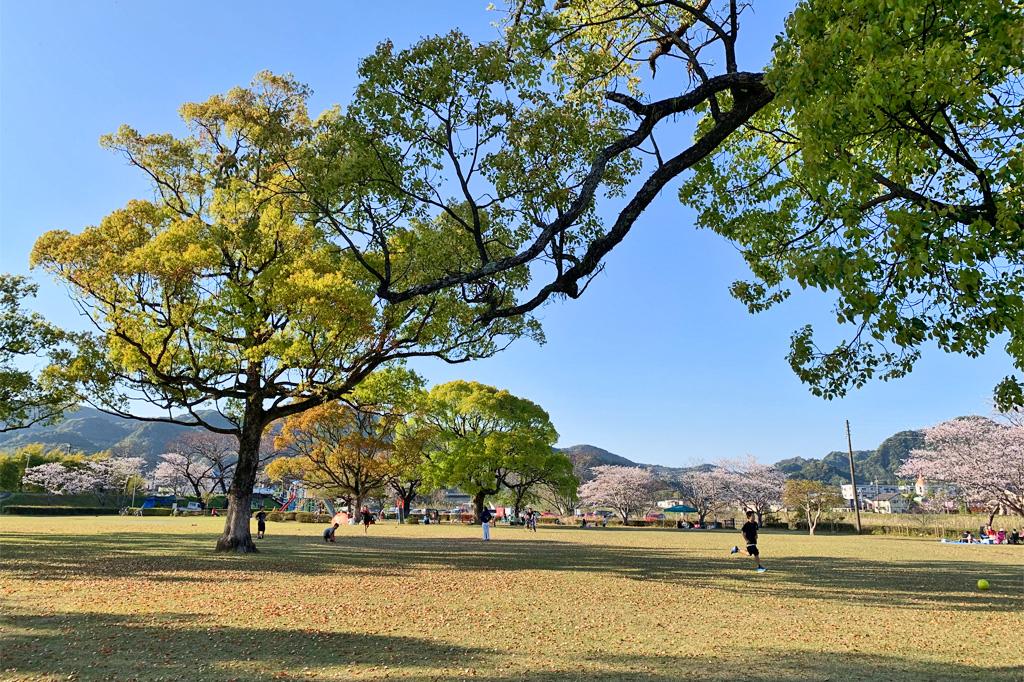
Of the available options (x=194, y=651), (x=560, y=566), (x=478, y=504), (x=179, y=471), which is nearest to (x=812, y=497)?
(x=478, y=504)

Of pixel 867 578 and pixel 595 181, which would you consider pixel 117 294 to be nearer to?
pixel 595 181

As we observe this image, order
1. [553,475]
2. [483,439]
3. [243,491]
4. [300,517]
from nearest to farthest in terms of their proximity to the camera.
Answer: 1. [243,491]
2. [300,517]
3. [483,439]
4. [553,475]

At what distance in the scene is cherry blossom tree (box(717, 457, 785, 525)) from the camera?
64.1 metres

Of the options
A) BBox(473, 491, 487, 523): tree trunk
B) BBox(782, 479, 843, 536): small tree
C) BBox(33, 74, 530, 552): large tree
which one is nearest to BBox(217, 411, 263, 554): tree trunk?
BBox(33, 74, 530, 552): large tree

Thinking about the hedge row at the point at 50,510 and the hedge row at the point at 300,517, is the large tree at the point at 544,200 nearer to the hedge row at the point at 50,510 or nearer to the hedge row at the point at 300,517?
the hedge row at the point at 300,517

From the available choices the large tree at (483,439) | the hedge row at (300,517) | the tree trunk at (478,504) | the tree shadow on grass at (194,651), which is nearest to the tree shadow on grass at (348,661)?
the tree shadow on grass at (194,651)

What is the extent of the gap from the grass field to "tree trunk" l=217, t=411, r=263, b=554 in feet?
5.98

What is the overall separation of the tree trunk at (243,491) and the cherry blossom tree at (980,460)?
3861 cm

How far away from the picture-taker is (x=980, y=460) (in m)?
36.4

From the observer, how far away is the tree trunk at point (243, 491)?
1766 centimetres

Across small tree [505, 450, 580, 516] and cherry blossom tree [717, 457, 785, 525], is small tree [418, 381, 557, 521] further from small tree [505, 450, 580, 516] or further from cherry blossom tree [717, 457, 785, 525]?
cherry blossom tree [717, 457, 785, 525]

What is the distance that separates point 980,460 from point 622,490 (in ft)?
122

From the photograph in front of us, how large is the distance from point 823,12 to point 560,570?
1302cm

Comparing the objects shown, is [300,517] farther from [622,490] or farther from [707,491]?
[707,491]
